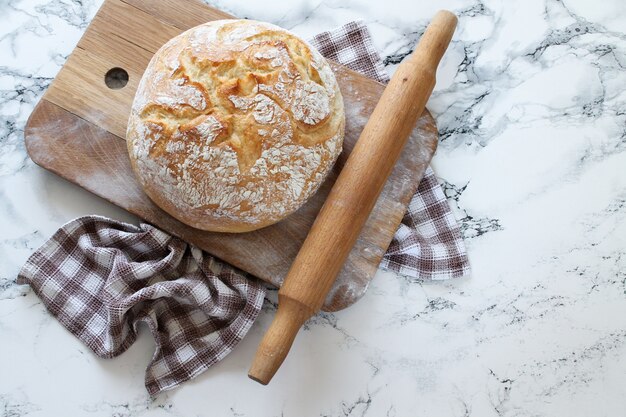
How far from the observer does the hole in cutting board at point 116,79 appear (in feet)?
5.40

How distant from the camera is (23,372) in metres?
1.56

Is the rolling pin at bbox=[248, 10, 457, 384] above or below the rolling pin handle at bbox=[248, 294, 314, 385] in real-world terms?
above

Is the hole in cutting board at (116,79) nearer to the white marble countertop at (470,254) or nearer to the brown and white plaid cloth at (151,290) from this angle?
the white marble countertop at (470,254)

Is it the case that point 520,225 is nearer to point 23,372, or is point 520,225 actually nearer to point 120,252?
point 120,252

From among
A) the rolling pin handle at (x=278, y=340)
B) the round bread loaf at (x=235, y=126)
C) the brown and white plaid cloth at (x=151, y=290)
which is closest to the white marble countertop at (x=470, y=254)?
the brown and white plaid cloth at (x=151, y=290)

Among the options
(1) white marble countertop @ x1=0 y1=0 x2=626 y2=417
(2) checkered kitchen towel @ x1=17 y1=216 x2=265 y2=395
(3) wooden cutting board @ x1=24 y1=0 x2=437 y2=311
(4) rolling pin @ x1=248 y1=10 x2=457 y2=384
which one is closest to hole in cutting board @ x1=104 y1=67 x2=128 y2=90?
(3) wooden cutting board @ x1=24 y1=0 x2=437 y2=311

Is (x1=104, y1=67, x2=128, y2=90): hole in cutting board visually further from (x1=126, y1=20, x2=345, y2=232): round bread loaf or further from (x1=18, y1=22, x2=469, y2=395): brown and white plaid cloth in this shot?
(x1=18, y1=22, x2=469, y2=395): brown and white plaid cloth

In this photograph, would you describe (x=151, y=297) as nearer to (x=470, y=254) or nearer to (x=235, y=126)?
(x=235, y=126)

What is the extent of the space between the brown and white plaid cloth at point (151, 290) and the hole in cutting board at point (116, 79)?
0.36 meters

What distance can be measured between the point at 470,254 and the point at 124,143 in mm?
942

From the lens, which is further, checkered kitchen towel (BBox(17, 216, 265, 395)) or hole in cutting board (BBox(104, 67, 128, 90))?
hole in cutting board (BBox(104, 67, 128, 90))

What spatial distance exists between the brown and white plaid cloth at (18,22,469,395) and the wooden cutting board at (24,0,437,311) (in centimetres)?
6

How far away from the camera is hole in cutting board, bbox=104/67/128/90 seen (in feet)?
5.40

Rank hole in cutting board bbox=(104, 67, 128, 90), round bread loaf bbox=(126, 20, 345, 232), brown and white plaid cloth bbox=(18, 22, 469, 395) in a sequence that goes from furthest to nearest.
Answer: hole in cutting board bbox=(104, 67, 128, 90), brown and white plaid cloth bbox=(18, 22, 469, 395), round bread loaf bbox=(126, 20, 345, 232)
